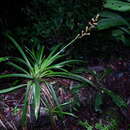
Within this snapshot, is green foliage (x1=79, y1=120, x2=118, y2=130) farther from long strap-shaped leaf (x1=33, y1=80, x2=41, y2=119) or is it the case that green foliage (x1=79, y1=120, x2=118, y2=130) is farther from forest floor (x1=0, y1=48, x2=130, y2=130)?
long strap-shaped leaf (x1=33, y1=80, x2=41, y2=119)

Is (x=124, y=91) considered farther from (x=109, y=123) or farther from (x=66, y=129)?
(x=66, y=129)

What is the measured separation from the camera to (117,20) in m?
3.48

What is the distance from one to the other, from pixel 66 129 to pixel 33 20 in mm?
1634

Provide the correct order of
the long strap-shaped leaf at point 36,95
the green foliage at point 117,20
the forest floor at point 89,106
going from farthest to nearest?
the green foliage at point 117,20 → the forest floor at point 89,106 → the long strap-shaped leaf at point 36,95

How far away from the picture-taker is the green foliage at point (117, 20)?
339 centimetres

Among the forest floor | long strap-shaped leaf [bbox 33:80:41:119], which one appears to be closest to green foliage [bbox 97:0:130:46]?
the forest floor

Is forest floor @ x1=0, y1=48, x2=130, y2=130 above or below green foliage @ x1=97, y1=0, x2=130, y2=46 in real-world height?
below

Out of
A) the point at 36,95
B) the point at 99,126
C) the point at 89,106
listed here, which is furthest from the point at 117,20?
the point at 36,95

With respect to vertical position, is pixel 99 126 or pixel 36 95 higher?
pixel 36 95

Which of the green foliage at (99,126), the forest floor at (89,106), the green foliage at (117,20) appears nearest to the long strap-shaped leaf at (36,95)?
the forest floor at (89,106)

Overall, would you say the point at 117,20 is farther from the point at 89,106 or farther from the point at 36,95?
the point at 36,95

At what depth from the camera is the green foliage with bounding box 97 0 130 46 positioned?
133 inches

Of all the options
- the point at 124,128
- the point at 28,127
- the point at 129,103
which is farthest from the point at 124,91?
the point at 28,127

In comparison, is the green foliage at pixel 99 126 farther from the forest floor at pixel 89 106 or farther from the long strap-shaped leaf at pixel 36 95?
the long strap-shaped leaf at pixel 36 95
